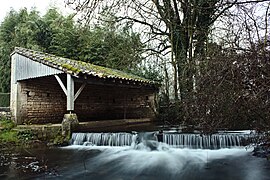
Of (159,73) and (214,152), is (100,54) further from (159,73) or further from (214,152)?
(214,152)

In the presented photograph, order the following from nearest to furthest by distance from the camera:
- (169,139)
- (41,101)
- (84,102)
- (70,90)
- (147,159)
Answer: (147,159) < (169,139) < (70,90) < (41,101) < (84,102)

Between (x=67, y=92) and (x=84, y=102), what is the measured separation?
4.08m

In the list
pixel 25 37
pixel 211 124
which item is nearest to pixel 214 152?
pixel 211 124

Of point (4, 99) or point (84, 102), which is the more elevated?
point (4, 99)

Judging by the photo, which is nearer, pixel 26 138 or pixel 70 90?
pixel 26 138

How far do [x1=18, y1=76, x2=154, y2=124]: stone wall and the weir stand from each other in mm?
2894

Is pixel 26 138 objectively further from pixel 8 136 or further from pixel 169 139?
pixel 169 139

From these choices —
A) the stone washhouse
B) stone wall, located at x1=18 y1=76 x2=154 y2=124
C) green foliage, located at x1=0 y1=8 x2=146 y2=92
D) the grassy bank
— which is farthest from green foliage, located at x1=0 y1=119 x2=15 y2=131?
green foliage, located at x1=0 y1=8 x2=146 y2=92

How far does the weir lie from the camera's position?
6.90 meters

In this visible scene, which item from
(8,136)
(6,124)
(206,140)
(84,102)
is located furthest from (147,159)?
(84,102)

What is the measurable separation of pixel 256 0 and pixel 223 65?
0.84 metres

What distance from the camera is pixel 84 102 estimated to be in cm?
1255

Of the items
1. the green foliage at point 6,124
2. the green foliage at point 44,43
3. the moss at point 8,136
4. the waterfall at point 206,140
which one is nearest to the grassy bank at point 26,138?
the moss at point 8,136

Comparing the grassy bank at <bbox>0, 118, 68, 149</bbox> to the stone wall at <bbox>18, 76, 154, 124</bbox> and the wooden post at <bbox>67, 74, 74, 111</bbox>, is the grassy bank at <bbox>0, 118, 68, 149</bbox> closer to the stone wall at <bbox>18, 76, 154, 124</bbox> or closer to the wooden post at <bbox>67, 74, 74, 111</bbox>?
the wooden post at <bbox>67, 74, 74, 111</bbox>
